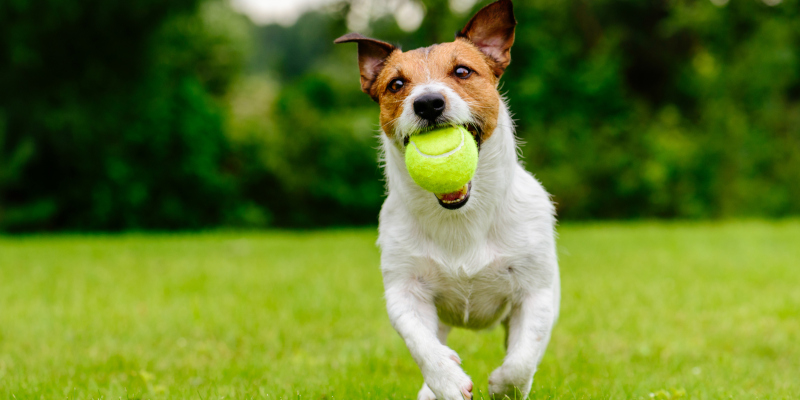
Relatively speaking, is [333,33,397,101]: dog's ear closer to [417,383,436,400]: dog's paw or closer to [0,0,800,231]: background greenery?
[417,383,436,400]: dog's paw

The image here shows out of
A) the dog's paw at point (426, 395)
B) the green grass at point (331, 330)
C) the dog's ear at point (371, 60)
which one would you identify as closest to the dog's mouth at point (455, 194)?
the dog's ear at point (371, 60)

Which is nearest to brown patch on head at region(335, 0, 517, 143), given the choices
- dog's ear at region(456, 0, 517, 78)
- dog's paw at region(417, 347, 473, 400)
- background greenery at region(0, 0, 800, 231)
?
dog's ear at region(456, 0, 517, 78)

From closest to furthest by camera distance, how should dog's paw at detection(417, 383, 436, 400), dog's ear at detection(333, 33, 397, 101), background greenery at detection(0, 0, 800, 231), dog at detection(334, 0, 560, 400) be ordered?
dog at detection(334, 0, 560, 400), dog's paw at detection(417, 383, 436, 400), dog's ear at detection(333, 33, 397, 101), background greenery at detection(0, 0, 800, 231)

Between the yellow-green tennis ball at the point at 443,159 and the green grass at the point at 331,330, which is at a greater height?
the yellow-green tennis ball at the point at 443,159

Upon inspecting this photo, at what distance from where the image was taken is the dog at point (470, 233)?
316cm

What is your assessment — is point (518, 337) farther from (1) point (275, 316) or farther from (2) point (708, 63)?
(2) point (708, 63)

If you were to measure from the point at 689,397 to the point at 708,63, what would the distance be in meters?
18.7

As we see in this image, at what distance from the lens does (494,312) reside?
3473 mm

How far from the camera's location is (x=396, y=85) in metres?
3.31

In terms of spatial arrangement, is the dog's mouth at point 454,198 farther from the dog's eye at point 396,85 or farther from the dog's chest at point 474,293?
the dog's eye at point 396,85

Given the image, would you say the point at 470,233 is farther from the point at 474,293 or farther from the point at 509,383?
the point at 509,383

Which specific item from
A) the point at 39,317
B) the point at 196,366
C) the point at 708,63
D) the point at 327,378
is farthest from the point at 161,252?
the point at 708,63

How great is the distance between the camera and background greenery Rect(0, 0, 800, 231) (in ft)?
53.0

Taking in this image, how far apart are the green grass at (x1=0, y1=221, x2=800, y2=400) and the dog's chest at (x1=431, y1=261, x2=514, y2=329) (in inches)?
19.5
